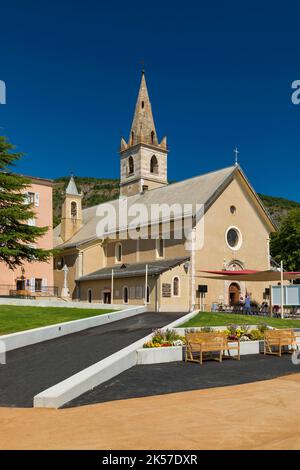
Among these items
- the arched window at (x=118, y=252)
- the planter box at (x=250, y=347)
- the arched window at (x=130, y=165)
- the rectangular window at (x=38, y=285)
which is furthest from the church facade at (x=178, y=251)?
the planter box at (x=250, y=347)

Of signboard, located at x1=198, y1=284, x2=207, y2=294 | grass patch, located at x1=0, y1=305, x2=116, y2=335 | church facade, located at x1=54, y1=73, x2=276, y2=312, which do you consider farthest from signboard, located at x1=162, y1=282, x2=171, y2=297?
grass patch, located at x1=0, y1=305, x2=116, y2=335

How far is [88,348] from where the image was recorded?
54.4 feet

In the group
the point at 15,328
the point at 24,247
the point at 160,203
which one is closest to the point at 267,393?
the point at 15,328

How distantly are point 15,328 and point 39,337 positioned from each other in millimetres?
2151

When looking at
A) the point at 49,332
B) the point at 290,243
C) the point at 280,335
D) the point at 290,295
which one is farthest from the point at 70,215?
the point at 280,335

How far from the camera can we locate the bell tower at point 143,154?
69125mm

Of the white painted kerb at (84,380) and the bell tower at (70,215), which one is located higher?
the bell tower at (70,215)

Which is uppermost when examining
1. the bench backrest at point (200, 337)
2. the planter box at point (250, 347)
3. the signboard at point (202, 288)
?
the signboard at point (202, 288)

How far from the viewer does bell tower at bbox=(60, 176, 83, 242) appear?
57125 mm

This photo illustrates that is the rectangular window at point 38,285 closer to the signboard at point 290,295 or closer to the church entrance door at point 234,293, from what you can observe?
the church entrance door at point 234,293

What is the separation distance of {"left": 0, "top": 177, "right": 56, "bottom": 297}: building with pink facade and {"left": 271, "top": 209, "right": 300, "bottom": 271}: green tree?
28.0 meters

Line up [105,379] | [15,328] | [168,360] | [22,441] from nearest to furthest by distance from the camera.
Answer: [22,441], [105,379], [168,360], [15,328]

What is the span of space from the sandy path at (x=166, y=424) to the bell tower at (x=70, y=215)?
4803 cm
